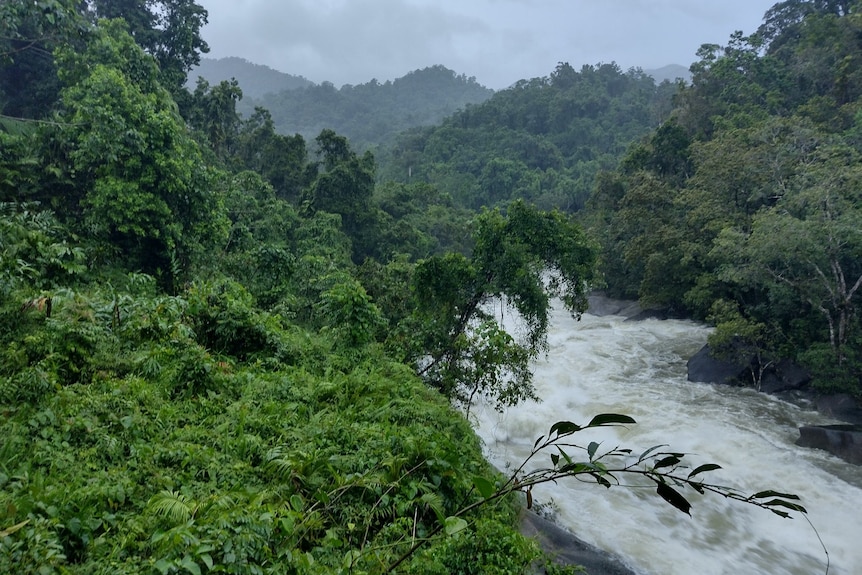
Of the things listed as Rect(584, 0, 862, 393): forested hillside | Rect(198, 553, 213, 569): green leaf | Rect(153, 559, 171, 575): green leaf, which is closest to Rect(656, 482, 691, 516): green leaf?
Rect(198, 553, 213, 569): green leaf

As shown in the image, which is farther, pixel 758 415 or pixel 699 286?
pixel 699 286

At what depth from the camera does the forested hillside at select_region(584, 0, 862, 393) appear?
12.7 meters

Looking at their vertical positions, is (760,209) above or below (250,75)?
below

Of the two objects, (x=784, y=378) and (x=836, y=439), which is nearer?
(x=836, y=439)

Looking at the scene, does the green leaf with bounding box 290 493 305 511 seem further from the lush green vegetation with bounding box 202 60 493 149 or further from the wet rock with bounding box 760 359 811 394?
the lush green vegetation with bounding box 202 60 493 149

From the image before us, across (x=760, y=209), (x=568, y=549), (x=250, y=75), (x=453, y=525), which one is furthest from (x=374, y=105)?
(x=453, y=525)

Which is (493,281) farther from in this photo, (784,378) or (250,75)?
(250,75)

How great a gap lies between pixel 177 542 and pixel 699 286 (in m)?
18.0

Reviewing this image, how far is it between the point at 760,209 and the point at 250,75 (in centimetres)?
15849

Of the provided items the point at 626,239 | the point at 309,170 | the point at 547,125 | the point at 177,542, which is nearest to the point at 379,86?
the point at 547,125

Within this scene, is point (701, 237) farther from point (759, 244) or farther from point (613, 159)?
point (613, 159)

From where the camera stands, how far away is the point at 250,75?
149500 mm

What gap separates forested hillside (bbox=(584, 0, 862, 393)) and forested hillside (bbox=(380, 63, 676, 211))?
13.1m

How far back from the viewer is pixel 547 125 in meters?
56.0
